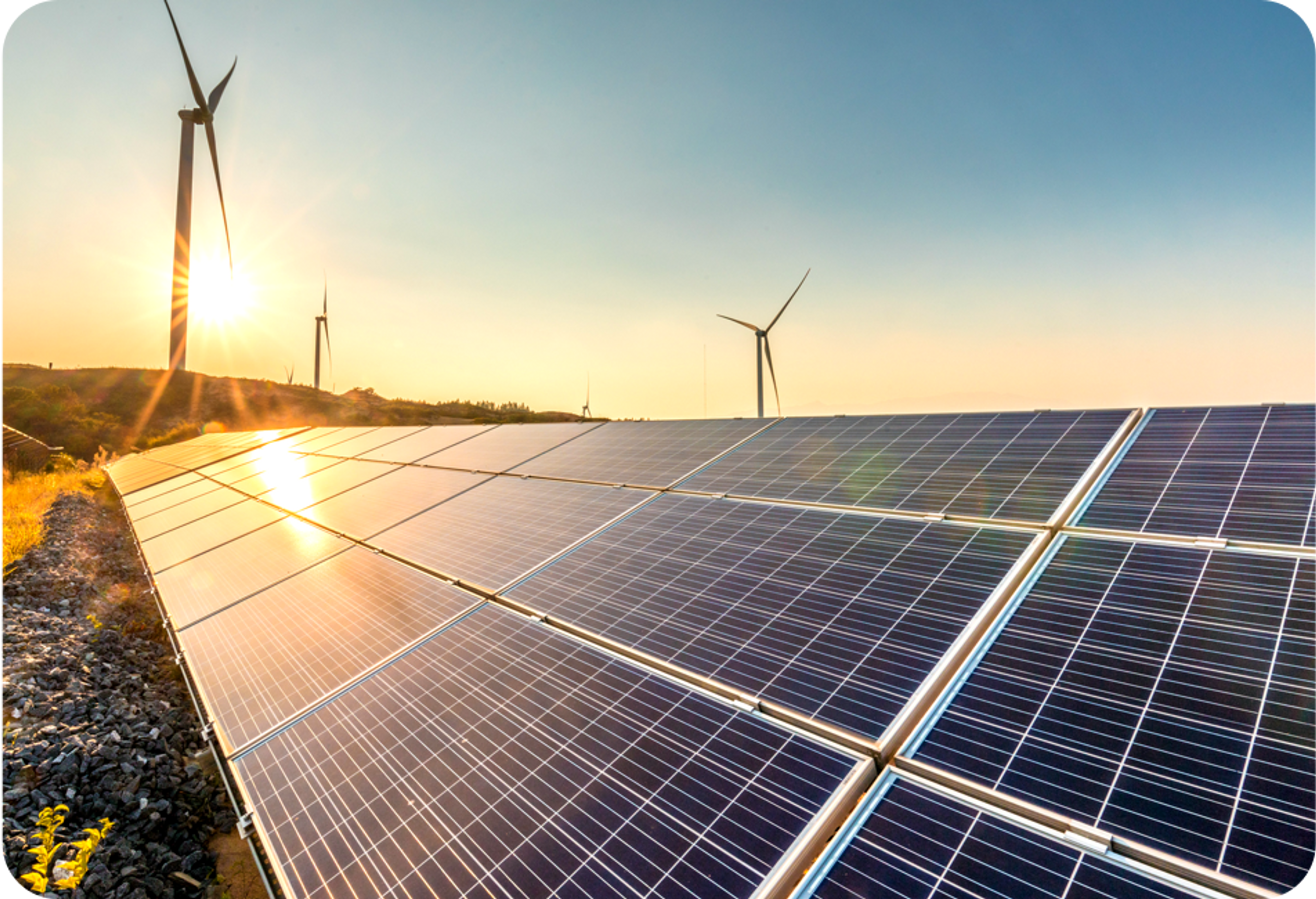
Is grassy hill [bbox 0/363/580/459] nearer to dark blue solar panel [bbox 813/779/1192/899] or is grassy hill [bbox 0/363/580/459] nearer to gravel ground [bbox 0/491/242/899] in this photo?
gravel ground [bbox 0/491/242/899]

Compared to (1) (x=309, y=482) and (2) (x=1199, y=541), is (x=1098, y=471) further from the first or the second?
(1) (x=309, y=482)

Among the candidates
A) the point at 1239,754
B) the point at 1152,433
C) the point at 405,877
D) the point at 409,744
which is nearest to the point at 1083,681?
the point at 1239,754

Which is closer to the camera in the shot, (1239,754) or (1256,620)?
(1239,754)

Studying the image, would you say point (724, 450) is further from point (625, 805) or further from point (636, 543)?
point (625, 805)

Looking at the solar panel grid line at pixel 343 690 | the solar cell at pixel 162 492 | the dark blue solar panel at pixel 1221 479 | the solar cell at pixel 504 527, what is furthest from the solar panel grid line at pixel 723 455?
the solar cell at pixel 162 492

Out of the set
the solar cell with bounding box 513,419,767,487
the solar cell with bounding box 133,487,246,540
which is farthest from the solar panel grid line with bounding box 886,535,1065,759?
the solar cell with bounding box 133,487,246,540

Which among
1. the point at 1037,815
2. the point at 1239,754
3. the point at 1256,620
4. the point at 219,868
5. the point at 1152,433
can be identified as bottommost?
the point at 219,868

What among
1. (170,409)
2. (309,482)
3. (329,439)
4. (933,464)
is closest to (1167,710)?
(933,464)
